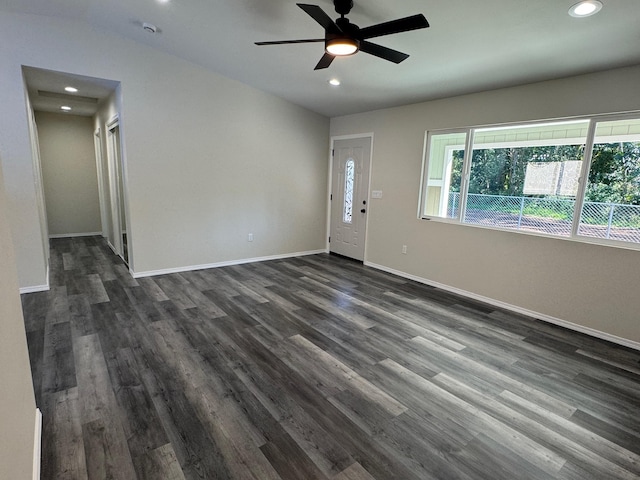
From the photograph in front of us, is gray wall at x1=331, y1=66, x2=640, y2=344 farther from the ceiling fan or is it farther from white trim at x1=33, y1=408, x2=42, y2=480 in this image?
white trim at x1=33, y1=408, x2=42, y2=480

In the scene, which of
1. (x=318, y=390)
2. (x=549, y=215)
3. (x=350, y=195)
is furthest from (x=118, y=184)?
(x=549, y=215)

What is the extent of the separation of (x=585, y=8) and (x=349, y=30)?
65.7 inches

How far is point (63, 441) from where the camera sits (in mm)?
1830

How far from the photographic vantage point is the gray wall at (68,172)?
270 inches

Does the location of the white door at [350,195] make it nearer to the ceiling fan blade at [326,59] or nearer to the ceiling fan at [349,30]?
the ceiling fan blade at [326,59]

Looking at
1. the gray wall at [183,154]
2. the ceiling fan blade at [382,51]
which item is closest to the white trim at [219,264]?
the gray wall at [183,154]

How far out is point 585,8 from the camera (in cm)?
229

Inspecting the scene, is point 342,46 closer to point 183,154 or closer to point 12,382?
point 12,382

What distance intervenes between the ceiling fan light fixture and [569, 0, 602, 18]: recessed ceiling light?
1546mm

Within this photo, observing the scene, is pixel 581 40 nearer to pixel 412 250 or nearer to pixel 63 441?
pixel 412 250

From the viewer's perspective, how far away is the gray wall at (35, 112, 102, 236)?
685cm

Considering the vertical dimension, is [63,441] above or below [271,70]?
below

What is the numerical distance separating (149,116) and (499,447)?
5.16 meters

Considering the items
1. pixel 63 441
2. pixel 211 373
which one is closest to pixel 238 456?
pixel 211 373
